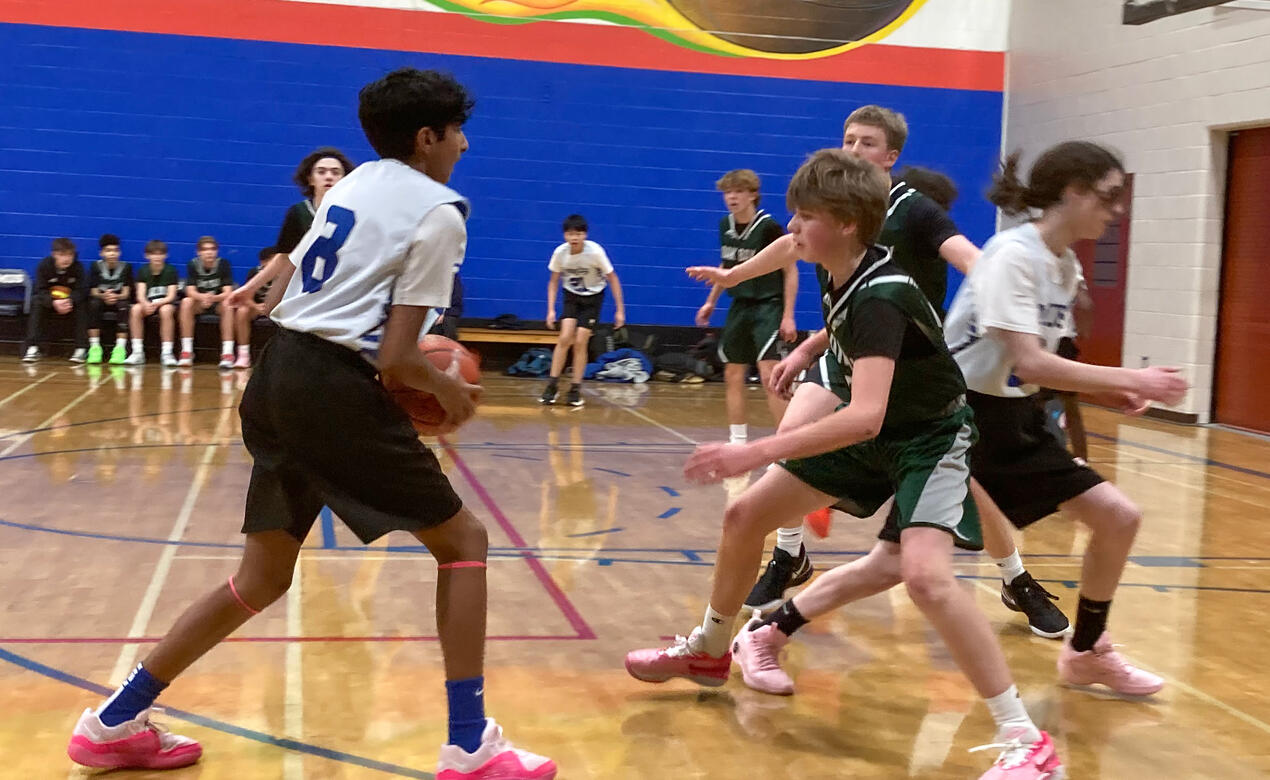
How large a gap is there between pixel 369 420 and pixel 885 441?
49.2 inches

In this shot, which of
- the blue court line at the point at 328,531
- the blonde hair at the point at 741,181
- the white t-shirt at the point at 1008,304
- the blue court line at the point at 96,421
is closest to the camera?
the white t-shirt at the point at 1008,304

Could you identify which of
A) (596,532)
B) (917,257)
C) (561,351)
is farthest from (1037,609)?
(561,351)

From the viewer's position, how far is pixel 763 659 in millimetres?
3424

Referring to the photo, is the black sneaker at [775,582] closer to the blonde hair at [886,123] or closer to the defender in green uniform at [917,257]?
the defender in green uniform at [917,257]

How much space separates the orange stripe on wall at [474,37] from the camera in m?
11.8

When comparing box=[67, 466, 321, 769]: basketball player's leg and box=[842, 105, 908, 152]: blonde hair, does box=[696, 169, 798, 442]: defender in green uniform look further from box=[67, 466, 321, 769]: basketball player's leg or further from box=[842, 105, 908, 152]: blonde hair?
box=[67, 466, 321, 769]: basketball player's leg

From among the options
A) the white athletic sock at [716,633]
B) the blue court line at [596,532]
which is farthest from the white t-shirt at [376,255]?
the blue court line at [596,532]

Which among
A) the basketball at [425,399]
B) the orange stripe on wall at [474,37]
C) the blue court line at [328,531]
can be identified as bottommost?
the blue court line at [328,531]

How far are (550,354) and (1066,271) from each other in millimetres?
9588

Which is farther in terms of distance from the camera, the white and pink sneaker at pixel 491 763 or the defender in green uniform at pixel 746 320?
the defender in green uniform at pixel 746 320

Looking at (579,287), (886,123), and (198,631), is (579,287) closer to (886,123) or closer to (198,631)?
(886,123)

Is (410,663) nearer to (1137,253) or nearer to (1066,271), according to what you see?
(1066,271)

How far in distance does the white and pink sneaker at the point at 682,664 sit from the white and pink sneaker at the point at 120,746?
3.92 feet

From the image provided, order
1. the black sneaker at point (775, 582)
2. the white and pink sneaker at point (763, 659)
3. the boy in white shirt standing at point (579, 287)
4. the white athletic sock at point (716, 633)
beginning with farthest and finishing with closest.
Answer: the boy in white shirt standing at point (579, 287) → the black sneaker at point (775, 582) → the white and pink sneaker at point (763, 659) → the white athletic sock at point (716, 633)
